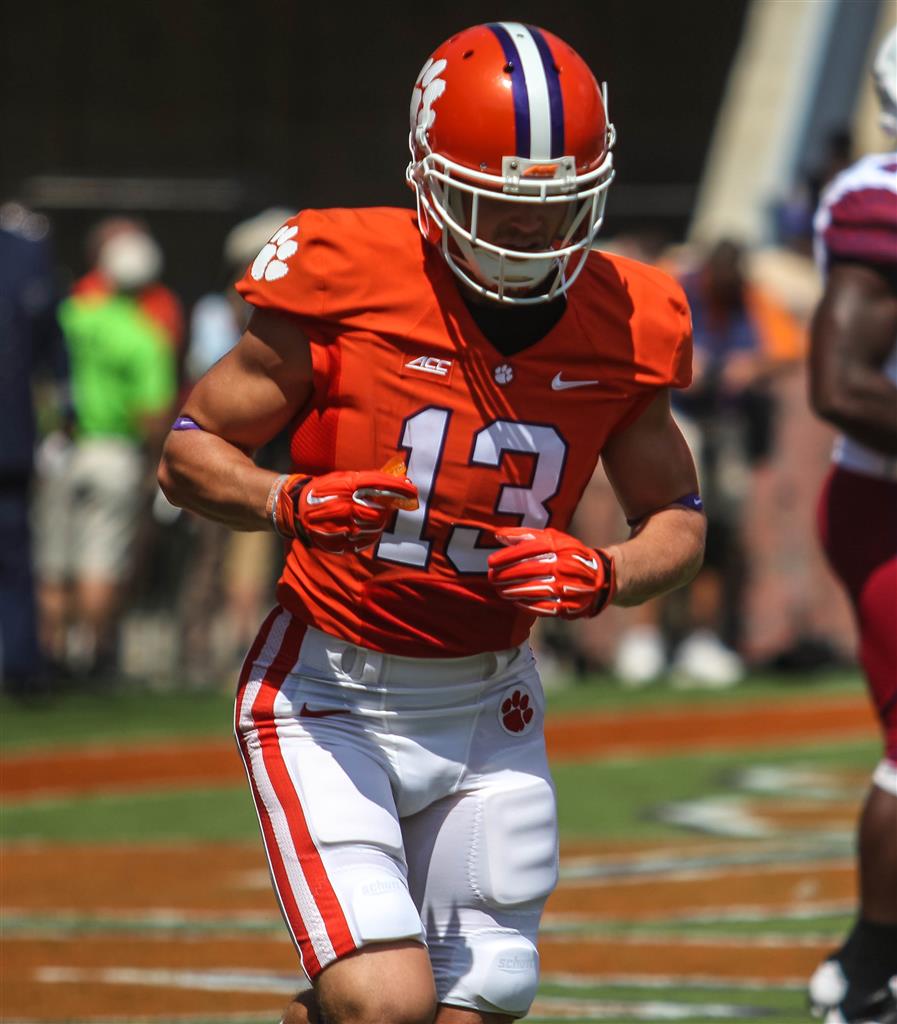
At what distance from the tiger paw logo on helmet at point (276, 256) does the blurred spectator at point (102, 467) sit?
7402 millimetres

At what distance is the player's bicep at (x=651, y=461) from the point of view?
3.75m

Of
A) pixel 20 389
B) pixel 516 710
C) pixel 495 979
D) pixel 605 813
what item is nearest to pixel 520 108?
pixel 516 710

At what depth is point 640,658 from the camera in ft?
36.9

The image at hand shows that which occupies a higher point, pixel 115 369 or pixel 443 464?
pixel 443 464

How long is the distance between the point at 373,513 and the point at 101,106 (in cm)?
1472

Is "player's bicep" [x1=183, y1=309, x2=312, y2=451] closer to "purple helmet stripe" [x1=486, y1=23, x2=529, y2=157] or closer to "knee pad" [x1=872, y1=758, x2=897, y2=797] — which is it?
"purple helmet stripe" [x1=486, y1=23, x2=529, y2=157]

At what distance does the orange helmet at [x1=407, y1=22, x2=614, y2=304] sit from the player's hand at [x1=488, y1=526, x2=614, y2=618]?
0.42m

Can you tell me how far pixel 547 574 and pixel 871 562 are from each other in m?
1.63

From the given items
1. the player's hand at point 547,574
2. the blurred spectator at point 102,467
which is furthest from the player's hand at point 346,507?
the blurred spectator at point 102,467

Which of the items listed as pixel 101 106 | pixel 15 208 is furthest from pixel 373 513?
pixel 101 106

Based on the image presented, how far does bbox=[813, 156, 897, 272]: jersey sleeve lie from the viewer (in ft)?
15.4

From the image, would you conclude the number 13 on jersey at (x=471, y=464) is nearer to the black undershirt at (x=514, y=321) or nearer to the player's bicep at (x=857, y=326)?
the black undershirt at (x=514, y=321)

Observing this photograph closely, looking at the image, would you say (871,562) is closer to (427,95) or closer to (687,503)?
(687,503)

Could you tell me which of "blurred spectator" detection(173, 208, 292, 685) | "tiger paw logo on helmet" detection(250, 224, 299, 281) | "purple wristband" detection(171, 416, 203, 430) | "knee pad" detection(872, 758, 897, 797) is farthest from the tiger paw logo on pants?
"blurred spectator" detection(173, 208, 292, 685)
